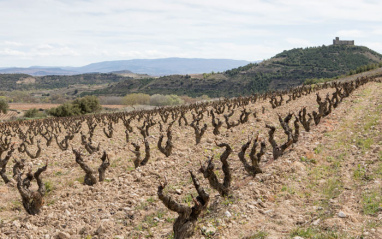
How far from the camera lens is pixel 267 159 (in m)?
12.6

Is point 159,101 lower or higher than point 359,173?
lower

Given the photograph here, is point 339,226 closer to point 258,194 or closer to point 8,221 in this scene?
point 258,194

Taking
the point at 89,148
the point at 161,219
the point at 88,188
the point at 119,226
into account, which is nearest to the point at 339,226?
the point at 161,219

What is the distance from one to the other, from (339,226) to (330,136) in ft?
27.2

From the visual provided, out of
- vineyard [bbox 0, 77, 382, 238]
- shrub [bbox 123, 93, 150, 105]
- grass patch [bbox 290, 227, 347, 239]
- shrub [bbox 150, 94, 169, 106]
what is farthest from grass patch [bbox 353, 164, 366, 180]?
shrub [bbox 123, 93, 150, 105]

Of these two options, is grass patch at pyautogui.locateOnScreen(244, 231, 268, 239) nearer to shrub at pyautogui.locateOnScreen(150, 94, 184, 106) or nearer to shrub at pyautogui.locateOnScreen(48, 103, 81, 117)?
shrub at pyautogui.locateOnScreen(48, 103, 81, 117)

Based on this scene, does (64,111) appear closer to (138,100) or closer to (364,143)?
(138,100)

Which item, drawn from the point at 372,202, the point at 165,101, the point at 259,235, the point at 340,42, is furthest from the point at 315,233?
the point at 340,42

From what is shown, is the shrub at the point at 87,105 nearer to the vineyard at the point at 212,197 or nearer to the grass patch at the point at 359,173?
the vineyard at the point at 212,197

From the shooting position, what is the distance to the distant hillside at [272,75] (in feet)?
408

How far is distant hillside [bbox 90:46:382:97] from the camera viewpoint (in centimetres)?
12431

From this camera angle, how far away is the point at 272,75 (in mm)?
130375

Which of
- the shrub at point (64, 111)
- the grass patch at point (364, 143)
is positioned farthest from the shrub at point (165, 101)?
the grass patch at point (364, 143)

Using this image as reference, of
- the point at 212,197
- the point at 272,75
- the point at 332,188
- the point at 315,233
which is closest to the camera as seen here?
the point at 315,233
